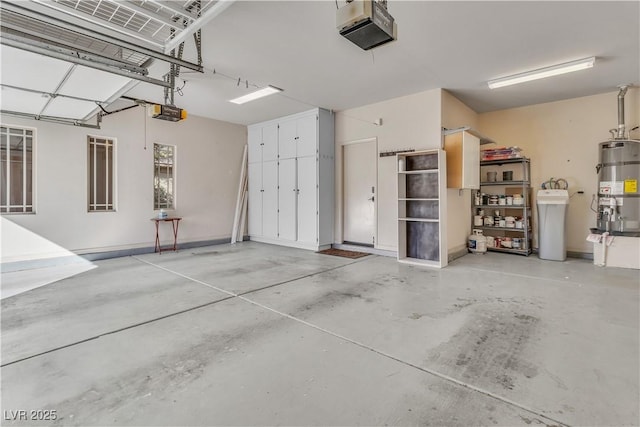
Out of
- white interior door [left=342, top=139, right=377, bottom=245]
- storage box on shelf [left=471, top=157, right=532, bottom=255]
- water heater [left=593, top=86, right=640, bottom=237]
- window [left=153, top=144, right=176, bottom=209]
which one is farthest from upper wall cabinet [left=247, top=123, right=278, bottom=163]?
water heater [left=593, top=86, right=640, bottom=237]

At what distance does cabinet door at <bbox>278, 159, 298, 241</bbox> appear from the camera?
709cm

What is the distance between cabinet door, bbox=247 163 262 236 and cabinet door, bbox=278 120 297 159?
90 cm

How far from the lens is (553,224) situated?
5.51 meters

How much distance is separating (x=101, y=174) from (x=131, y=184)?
534 mm

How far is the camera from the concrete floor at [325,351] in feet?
5.43

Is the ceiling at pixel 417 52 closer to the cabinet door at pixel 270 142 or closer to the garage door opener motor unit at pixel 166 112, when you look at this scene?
the garage door opener motor unit at pixel 166 112

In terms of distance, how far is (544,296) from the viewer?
3.53 metres

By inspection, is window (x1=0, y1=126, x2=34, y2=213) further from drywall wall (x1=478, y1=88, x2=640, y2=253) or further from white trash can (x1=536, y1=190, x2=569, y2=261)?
drywall wall (x1=478, y1=88, x2=640, y2=253)

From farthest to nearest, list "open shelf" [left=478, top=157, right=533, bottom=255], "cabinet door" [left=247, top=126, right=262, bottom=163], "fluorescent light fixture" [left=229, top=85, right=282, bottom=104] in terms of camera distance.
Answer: "cabinet door" [left=247, top=126, right=262, bottom=163] < "open shelf" [left=478, top=157, right=533, bottom=255] < "fluorescent light fixture" [left=229, top=85, right=282, bottom=104]

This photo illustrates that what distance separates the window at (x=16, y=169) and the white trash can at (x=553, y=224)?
9.23 meters

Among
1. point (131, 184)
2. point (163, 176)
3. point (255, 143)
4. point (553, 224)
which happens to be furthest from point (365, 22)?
point (255, 143)

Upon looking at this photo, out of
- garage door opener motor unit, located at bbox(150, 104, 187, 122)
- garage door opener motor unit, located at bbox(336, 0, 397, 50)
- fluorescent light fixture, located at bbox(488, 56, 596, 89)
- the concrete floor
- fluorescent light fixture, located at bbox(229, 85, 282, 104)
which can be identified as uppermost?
fluorescent light fixture, located at bbox(229, 85, 282, 104)

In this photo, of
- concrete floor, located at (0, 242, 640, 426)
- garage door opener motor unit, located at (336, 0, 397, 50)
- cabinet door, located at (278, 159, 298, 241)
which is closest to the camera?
concrete floor, located at (0, 242, 640, 426)

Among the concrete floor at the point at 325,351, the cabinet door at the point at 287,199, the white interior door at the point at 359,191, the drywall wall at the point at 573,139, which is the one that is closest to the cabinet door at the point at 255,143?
the cabinet door at the point at 287,199
